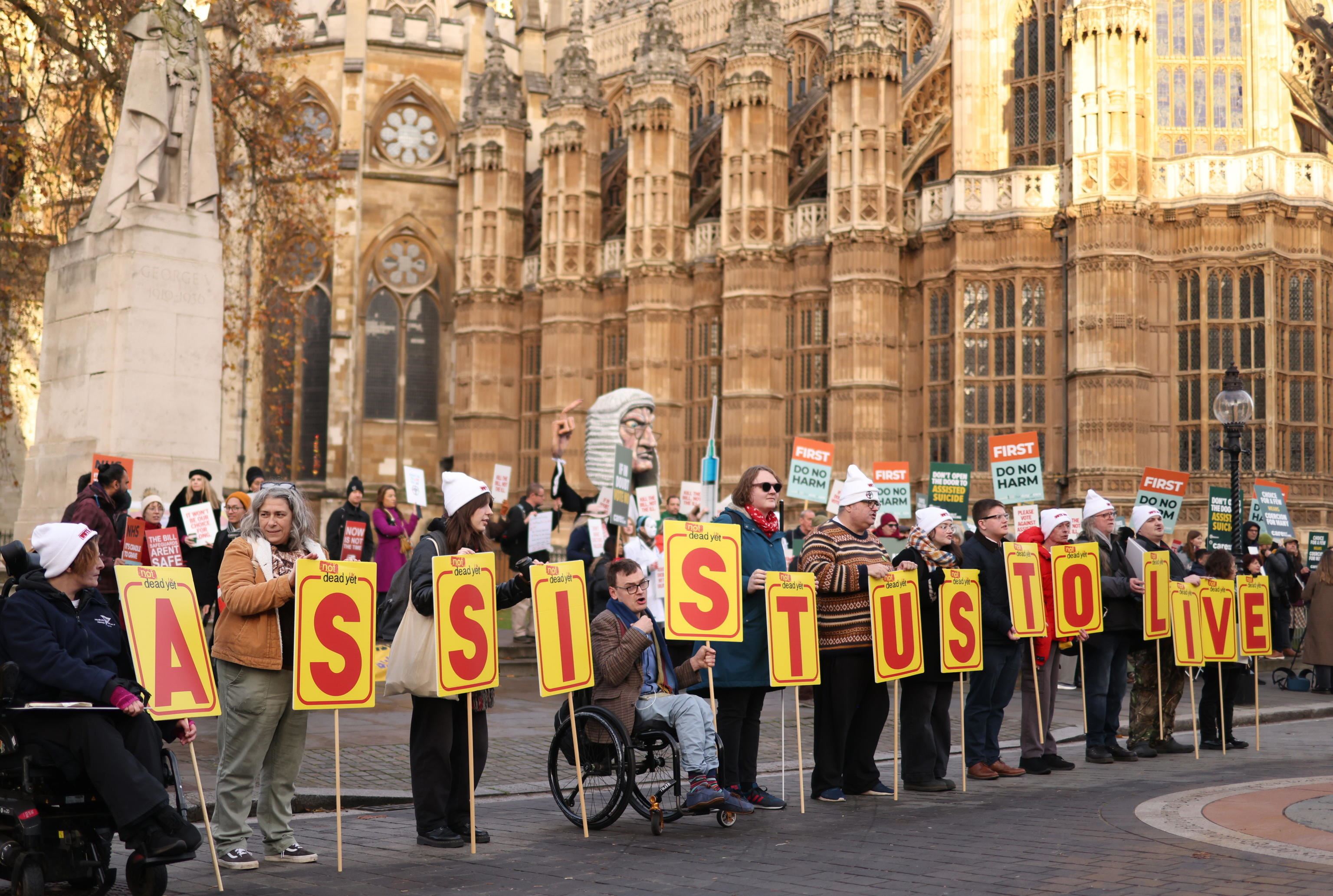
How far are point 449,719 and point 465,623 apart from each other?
1.69ft

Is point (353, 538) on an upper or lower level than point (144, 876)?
upper

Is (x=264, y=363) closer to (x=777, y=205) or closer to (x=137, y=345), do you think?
(x=777, y=205)

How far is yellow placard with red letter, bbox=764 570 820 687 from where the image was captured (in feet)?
28.5

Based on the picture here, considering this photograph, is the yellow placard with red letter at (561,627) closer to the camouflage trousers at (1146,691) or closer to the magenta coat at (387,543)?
the camouflage trousers at (1146,691)

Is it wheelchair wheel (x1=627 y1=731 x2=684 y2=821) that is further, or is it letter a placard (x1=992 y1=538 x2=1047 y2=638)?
letter a placard (x1=992 y1=538 x2=1047 y2=638)

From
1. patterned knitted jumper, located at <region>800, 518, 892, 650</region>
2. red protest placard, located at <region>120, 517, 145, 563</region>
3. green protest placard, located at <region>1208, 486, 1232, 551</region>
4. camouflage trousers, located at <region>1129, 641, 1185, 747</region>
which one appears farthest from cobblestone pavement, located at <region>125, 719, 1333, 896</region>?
green protest placard, located at <region>1208, 486, 1232, 551</region>

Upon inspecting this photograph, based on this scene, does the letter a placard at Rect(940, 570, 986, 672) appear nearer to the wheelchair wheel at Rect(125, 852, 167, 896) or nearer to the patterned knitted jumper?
the patterned knitted jumper

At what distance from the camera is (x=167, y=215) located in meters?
13.4

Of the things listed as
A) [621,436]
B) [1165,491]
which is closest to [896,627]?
[621,436]

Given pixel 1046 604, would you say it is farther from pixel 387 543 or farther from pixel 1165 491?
pixel 387 543

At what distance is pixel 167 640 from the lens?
6812 mm

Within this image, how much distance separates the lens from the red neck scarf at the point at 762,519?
29.5 feet

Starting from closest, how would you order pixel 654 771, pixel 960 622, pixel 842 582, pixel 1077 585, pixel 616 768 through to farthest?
pixel 616 768
pixel 654 771
pixel 842 582
pixel 960 622
pixel 1077 585

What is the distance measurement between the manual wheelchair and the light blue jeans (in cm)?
5
